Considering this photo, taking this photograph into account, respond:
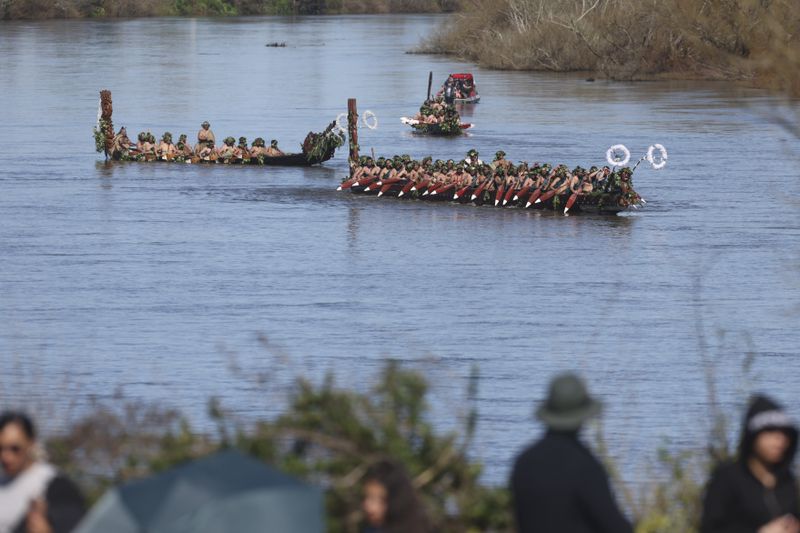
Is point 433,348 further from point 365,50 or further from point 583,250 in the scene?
Answer: point 365,50

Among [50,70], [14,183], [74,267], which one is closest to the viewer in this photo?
[74,267]

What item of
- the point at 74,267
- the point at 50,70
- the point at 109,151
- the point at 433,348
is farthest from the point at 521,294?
the point at 50,70

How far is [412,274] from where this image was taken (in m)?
38.0

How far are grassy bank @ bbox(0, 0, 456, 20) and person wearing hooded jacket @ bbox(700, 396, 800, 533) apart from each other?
14558cm

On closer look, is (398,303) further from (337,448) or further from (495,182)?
(337,448)

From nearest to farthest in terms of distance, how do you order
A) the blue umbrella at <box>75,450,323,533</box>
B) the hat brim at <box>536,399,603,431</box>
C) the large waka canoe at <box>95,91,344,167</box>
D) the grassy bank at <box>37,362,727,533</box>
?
the hat brim at <box>536,399,603,431</box>, the blue umbrella at <box>75,450,323,533</box>, the grassy bank at <box>37,362,727,533</box>, the large waka canoe at <box>95,91,344,167</box>

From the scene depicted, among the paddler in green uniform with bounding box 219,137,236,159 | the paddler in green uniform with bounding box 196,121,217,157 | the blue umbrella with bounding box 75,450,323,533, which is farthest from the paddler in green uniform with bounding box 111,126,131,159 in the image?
the blue umbrella with bounding box 75,450,323,533

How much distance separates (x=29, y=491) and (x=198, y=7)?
162349 mm

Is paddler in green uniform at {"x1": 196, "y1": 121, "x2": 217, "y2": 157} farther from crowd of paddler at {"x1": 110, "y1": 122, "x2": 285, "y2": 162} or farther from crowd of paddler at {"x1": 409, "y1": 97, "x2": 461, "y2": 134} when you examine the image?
crowd of paddler at {"x1": 409, "y1": 97, "x2": 461, "y2": 134}

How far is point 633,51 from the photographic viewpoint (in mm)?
92500

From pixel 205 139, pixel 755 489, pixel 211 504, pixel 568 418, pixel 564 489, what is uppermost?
pixel 568 418

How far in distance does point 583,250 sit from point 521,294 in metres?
6.63

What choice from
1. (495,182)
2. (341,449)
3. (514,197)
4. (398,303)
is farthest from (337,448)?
(495,182)

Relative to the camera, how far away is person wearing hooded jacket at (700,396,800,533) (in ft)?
24.2
